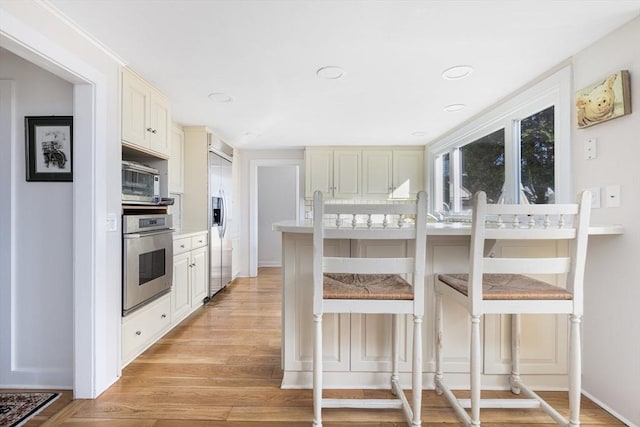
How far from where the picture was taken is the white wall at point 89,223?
1.83 meters

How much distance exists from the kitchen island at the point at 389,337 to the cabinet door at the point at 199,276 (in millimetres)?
1761

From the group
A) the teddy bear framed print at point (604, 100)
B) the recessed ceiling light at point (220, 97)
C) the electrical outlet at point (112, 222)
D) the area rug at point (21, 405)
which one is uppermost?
the recessed ceiling light at point (220, 97)

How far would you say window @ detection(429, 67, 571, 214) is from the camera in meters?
2.09

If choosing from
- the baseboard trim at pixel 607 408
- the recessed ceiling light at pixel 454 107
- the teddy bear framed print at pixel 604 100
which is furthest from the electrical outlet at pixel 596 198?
the recessed ceiling light at pixel 454 107

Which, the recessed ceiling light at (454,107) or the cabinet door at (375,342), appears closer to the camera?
the cabinet door at (375,342)

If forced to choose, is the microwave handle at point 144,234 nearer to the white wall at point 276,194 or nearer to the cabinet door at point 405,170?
the cabinet door at point 405,170

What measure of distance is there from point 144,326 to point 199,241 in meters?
1.20

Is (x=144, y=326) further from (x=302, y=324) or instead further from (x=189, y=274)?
(x=302, y=324)

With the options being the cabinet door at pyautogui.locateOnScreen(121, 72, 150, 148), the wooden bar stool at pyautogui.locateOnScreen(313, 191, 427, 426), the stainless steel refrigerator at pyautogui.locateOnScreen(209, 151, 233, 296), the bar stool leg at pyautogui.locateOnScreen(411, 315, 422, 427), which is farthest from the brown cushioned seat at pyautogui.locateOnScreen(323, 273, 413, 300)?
the stainless steel refrigerator at pyautogui.locateOnScreen(209, 151, 233, 296)

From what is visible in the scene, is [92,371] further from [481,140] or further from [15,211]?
[481,140]

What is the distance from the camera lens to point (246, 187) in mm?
5125

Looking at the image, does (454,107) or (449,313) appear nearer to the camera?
(449,313)

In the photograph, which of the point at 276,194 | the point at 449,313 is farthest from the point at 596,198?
the point at 276,194

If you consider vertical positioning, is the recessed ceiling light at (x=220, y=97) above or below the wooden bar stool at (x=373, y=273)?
above
